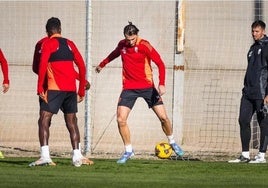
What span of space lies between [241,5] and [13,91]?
5116 millimetres

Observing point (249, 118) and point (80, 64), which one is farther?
point (249, 118)

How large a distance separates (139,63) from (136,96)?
509 mm

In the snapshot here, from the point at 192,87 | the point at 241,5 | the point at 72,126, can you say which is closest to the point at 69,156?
the point at 72,126

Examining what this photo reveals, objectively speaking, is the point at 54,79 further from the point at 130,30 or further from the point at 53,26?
the point at 130,30

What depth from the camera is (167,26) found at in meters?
19.5

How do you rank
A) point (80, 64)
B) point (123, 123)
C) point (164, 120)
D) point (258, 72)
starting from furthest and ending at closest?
point (164, 120), point (258, 72), point (123, 123), point (80, 64)

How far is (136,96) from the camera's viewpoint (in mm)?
14461

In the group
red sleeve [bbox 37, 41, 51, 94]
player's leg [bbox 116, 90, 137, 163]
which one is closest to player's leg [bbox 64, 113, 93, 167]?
red sleeve [bbox 37, 41, 51, 94]

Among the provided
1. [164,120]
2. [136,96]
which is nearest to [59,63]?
[136,96]

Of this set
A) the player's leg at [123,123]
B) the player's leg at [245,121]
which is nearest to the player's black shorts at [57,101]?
the player's leg at [123,123]

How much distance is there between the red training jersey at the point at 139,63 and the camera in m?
14.3

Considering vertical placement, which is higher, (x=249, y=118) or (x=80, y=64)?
(x=80, y=64)

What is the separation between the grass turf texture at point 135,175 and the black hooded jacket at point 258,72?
1.17m

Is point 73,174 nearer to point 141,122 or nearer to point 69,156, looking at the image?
point 69,156
